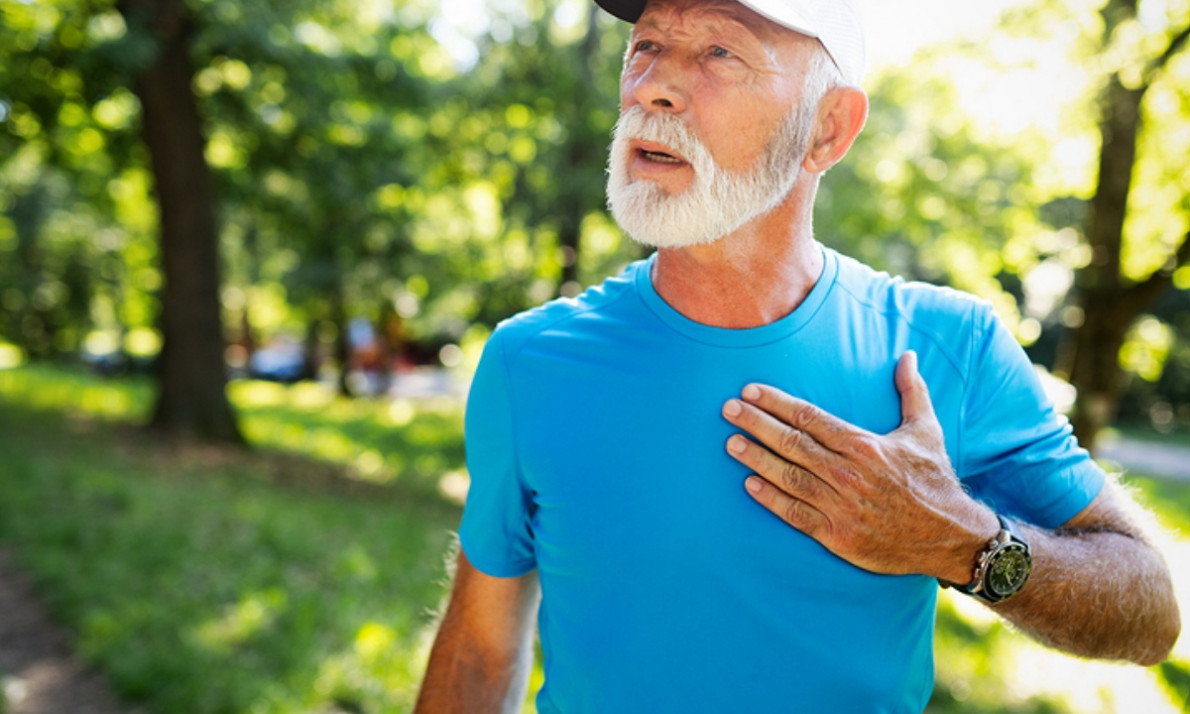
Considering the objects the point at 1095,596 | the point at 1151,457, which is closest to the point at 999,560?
the point at 1095,596

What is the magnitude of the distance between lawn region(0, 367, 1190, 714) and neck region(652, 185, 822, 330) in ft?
3.23

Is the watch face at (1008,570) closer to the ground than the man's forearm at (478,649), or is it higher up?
higher up

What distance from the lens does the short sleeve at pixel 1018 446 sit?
5.40 ft

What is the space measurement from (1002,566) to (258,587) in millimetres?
5497

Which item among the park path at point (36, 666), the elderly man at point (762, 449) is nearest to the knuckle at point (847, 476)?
the elderly man at point (762, 449)

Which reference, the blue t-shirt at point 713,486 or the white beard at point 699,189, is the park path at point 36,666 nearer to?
the blue t-shirt at point 713,486

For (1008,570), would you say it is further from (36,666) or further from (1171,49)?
(1171,49)

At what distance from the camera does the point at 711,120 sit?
167 centimetres

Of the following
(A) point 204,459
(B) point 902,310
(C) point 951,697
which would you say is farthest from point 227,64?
(B) point 902,310

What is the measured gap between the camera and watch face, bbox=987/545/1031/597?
5.07ft

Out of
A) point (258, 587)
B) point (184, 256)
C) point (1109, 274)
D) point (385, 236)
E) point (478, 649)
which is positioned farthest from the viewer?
point (385, 236)

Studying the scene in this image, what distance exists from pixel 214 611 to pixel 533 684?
6.91 ft

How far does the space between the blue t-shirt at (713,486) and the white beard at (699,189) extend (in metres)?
0.16

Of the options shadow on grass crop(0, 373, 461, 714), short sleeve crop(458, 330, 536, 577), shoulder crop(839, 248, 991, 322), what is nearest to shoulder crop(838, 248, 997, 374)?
shoulder crop(839, 248, 991, 322)
